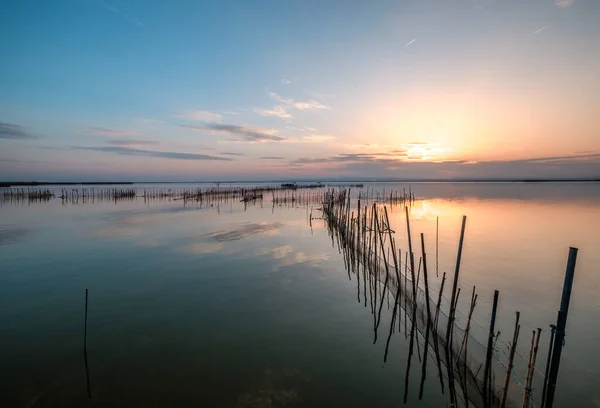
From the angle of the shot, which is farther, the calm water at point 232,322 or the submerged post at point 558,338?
the calm water at point 232,322

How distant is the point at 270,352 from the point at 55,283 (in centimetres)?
661

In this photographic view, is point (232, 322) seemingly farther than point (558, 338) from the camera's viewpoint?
Yes

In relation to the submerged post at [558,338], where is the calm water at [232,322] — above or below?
below

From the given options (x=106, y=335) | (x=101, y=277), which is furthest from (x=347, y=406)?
(x=101, y=277)

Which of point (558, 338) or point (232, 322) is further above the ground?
point (558, 338)

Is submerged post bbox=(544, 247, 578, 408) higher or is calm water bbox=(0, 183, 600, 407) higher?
submerged post bbox=(544, 247, 578, 408)

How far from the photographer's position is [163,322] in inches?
219

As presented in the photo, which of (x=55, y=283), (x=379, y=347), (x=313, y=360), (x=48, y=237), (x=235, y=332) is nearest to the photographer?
(x=313, y=360)

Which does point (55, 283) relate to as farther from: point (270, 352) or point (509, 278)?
point (509, 278)

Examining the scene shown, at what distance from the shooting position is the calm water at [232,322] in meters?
3.85

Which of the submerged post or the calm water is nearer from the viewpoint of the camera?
the submerged post

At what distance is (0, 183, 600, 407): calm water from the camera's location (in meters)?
3.85

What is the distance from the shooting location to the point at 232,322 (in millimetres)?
5609

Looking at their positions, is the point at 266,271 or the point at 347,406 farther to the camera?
the point at 266,271
